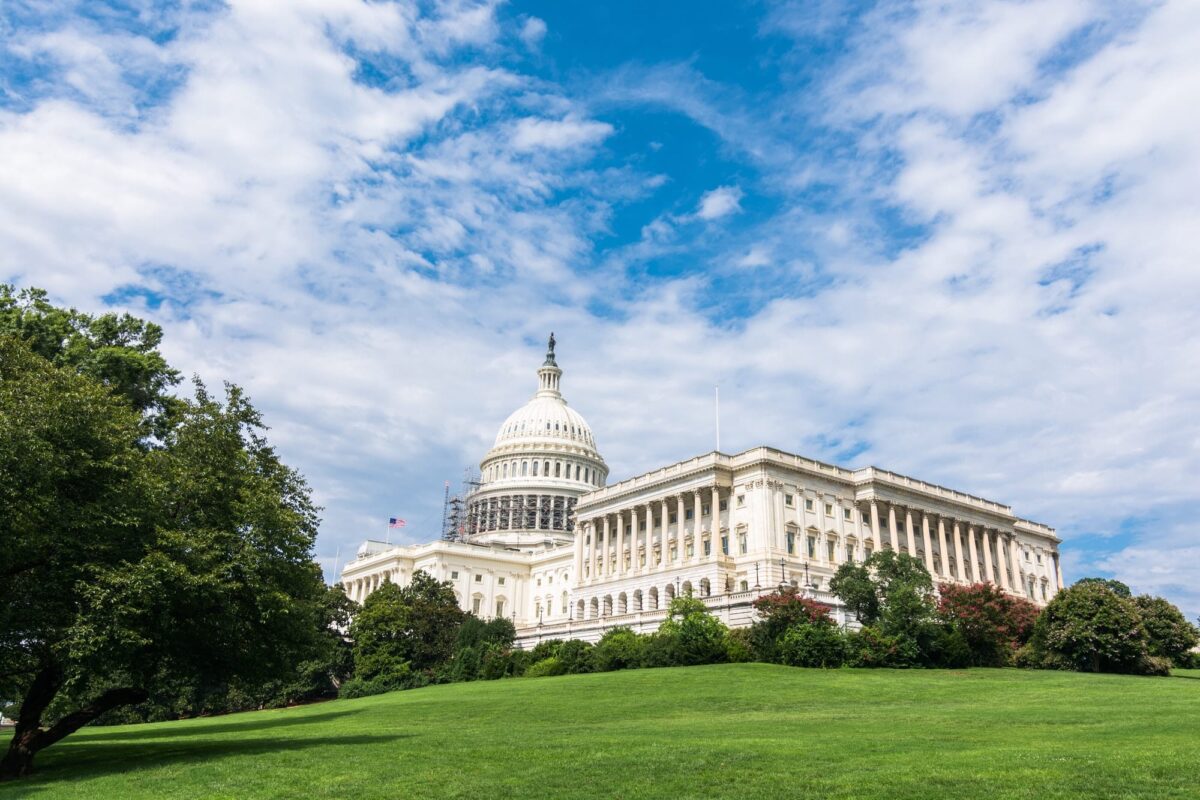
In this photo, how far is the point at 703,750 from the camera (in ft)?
78.2

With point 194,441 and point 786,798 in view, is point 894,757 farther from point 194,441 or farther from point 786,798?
point 194,441

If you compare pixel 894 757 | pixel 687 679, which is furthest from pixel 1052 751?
pixel 687 679

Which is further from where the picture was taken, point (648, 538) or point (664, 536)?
point (648, 538)

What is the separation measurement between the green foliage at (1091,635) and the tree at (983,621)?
196cm

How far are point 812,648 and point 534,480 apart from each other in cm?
9831

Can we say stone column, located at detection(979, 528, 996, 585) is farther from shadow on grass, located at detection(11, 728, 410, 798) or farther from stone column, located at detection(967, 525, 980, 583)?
shadow on grass, located at detection(11, 728, 410, 798)

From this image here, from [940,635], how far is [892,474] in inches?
1732

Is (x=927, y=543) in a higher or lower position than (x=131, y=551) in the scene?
higher

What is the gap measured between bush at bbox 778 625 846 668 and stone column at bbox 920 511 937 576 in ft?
153

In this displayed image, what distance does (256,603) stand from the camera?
29.5 metres

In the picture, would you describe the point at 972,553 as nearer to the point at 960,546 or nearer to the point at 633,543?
the point at 960,546

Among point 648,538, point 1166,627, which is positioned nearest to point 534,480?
point 648,538

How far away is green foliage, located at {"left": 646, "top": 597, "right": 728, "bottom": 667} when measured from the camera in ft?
206

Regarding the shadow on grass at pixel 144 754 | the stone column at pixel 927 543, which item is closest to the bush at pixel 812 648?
the shadow on grass at pixel 144 754
